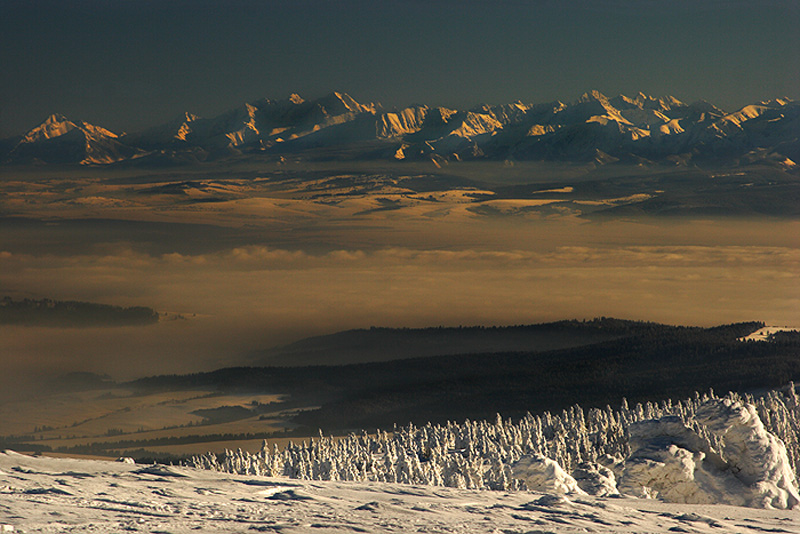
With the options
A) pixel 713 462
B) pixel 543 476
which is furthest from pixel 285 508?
pixel 713 462

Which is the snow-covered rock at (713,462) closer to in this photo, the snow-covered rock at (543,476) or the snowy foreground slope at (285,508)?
the snow-covered rock at (543,476)

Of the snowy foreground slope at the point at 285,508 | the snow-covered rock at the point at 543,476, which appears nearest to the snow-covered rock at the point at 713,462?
the snow-covered rock at the point at 543,476

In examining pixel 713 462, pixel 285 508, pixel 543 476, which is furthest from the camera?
pixel 713 462

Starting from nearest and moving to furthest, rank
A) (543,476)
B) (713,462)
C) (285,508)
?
(285,508) < (543,476) < (713,462)

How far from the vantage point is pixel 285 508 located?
50250mm

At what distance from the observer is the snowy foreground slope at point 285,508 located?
146 feet

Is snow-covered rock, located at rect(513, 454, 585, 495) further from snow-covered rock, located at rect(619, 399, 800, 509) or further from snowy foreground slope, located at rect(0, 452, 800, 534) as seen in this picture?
snowy foreground slope, located at rect(0, 452, 800, 534)

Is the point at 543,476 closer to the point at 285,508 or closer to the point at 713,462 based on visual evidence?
the point at 713,462

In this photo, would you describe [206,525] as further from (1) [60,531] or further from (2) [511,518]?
(2) [511,518]

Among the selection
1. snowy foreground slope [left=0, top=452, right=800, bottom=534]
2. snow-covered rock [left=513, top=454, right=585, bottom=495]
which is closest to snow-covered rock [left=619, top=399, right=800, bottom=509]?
snow-covered rock [left=513, top=454, right=585, bottom=495]

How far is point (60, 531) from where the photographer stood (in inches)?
1587

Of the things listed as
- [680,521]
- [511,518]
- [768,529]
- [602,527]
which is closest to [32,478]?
[511,518]

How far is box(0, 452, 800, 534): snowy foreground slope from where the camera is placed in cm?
4438

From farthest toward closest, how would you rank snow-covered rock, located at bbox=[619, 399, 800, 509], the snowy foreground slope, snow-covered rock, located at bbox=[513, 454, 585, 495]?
snow-covered rock, located at bbox=[619, 399, 800, 509] → snow-covered rock, located at bbox=[513, 454, 585, 495] → the snowy foreground slope
